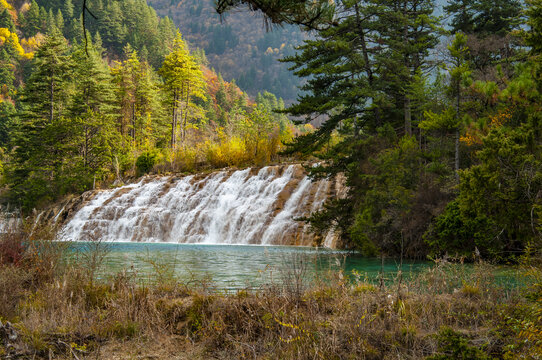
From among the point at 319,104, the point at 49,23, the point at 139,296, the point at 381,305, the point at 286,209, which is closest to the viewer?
the point at 381,305

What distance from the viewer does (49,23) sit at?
273 feet

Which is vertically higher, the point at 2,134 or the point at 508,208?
the point at 2,134

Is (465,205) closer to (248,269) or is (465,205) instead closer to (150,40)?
(248,269)

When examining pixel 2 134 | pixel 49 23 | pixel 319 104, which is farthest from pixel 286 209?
pixel 49 23

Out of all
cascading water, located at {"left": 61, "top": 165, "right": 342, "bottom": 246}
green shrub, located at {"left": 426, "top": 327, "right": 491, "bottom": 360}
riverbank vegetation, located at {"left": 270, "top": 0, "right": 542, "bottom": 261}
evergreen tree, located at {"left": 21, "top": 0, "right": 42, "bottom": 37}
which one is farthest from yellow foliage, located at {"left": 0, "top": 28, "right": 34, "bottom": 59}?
green shrub, located at {"left": 426, "top": 327, "right": 491, "bottom": 360}

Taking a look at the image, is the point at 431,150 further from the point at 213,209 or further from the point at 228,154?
the point at 228,154

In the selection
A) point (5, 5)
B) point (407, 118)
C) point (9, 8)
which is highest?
point (9, 8)

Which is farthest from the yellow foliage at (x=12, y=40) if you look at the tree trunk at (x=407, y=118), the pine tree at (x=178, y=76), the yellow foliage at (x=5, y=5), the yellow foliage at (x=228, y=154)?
the tree trunk at (x=407, y=118)

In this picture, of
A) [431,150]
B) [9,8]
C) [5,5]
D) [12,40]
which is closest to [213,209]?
[431,150]

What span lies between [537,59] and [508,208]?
9.21 ft

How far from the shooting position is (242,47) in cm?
17100

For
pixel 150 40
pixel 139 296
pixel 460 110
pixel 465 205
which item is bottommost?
pixel 139 296

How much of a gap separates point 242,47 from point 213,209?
530 feet

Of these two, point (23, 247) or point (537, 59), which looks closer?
point (23, 247)
